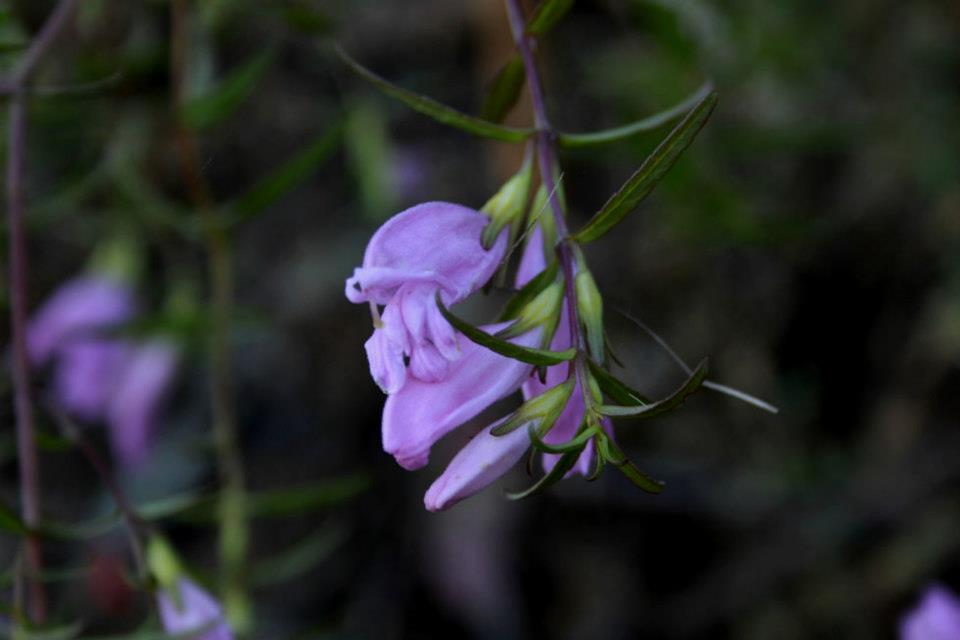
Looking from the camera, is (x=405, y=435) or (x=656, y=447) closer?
(x=405, y=435)

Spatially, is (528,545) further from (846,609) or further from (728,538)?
(846,609)

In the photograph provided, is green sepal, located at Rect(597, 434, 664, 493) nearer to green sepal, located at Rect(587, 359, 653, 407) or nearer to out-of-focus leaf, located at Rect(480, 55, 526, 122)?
green sepal, located at Rect(587, 359, 653, 407)

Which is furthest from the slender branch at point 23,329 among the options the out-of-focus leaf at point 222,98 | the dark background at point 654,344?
the dark background at point 654,344

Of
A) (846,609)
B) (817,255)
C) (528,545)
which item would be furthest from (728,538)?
(817,255)

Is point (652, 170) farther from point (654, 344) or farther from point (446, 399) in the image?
point (654, 344)

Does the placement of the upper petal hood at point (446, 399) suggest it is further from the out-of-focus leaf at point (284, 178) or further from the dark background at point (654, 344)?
the dark background at point (654, 344)

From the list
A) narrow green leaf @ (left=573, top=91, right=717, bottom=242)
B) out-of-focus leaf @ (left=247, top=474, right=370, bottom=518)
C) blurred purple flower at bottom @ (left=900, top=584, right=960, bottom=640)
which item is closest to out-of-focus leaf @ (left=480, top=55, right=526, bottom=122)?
narrow green leaf @ (left=573, top=91, right=717, bottom=242)

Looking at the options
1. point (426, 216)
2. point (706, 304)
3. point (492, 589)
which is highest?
point (426, 216)
